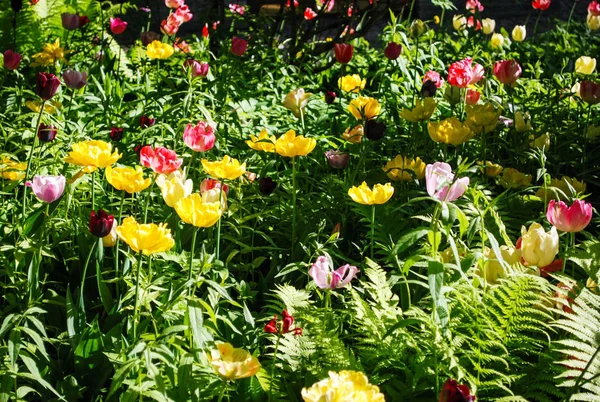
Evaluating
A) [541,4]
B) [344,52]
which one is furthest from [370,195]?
[541,4]

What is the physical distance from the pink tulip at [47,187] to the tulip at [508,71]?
1.82m

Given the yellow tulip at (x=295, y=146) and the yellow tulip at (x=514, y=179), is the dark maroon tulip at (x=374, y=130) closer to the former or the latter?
the yellow tulip at (x=295, y=146)

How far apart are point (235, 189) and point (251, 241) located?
184 millimetres

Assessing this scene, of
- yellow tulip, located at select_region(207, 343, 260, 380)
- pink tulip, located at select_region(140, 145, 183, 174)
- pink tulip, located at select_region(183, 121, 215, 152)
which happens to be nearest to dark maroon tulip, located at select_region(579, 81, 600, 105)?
pink tulip, located at select_region(183, 121, 215, 152)

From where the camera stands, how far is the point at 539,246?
1.79 meters

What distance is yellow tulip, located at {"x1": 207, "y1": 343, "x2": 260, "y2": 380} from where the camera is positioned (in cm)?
141

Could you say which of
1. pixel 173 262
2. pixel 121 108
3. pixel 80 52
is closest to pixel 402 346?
pixel 173 262

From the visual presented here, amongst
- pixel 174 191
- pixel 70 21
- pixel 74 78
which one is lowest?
pixel 70 21

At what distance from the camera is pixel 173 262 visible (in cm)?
224

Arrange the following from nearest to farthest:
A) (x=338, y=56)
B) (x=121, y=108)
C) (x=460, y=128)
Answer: (x=460, y=128)
(x=338, y=56)
(x=121, y=108)

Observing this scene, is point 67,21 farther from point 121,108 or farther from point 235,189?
point 235,189

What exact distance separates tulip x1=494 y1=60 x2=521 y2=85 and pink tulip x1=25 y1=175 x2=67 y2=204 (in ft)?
5.99

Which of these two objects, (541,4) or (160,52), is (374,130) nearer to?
(160,52)

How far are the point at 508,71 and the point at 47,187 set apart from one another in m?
1.88
